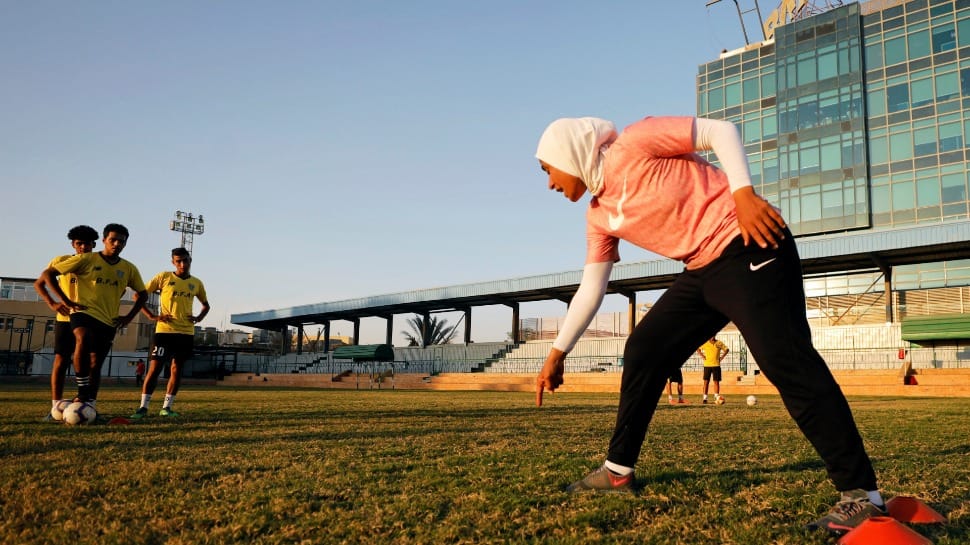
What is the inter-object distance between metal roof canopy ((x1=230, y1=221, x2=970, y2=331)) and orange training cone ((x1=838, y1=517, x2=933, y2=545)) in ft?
107

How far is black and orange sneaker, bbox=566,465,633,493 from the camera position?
3.64 m

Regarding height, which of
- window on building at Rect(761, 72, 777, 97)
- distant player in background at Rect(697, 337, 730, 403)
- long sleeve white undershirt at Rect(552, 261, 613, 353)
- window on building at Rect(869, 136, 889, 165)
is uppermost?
window on building at Rect(761, 72, 777, 97)

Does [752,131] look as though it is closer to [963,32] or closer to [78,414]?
[963,32]

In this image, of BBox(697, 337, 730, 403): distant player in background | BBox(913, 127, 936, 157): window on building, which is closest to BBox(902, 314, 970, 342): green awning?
BBox(697, 337, 730, 403): distant player in background

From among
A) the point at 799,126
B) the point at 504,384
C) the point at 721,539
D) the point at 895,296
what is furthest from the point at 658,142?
the point at 799,126

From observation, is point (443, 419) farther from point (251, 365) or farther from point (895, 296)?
point (251, 365)

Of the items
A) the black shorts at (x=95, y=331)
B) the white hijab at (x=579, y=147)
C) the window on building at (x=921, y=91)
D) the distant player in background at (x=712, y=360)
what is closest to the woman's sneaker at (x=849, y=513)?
the white hijab at (x=579, y=147)

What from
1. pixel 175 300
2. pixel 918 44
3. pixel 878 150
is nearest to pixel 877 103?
pixel 878 150

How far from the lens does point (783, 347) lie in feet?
9.54

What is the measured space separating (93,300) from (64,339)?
22.0 inches

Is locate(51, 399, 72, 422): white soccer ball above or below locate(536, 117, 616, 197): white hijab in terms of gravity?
below

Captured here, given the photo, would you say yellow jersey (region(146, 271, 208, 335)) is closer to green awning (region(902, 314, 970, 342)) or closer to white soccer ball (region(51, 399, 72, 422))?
white soccer ball (region(51, 399, 72, 422))

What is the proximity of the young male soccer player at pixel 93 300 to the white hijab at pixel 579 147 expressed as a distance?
6232mm

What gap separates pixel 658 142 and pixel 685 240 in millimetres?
470
